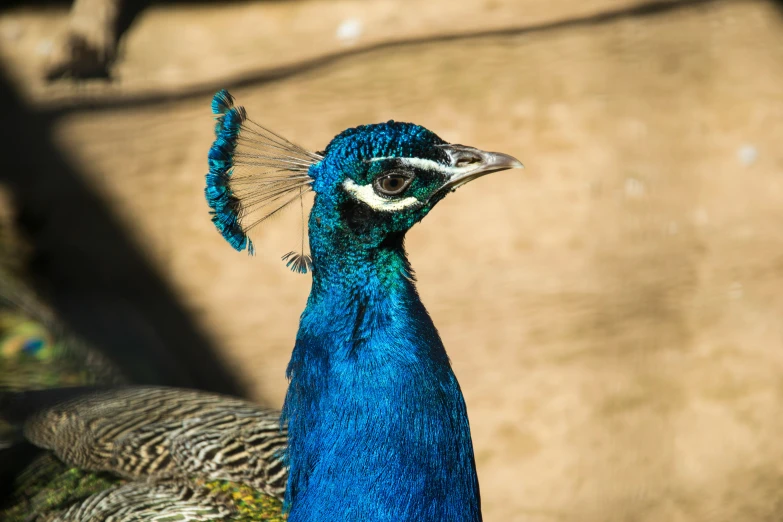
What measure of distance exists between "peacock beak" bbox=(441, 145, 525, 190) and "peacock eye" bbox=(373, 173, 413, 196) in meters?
0.08

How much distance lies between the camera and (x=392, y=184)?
153 centimetres

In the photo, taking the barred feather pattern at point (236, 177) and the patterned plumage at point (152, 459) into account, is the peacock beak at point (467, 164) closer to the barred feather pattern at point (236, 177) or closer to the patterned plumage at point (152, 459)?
the barred feather pattern at point (236, 177)

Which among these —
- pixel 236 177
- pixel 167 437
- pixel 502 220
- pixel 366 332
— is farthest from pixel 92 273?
pixel 366 332

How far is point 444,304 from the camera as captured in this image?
10.2 ft

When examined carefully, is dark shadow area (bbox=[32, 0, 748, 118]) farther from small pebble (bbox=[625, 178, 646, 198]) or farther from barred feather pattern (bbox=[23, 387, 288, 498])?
barred feather pattern (bbox=[23, 387, 288, 498])

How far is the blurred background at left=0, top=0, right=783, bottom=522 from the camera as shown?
8.98 feet

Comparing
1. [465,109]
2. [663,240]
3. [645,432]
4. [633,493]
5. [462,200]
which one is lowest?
[633,493]

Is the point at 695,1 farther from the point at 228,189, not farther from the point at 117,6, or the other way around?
the point at 228,189

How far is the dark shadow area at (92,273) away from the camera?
2.98m

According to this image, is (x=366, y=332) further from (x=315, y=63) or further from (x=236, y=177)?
(x=315, y=63)

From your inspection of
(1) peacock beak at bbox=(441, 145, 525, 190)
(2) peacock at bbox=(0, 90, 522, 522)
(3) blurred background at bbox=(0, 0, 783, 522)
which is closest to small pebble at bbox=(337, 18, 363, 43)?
(3) blurred background at bbox=(0, 0, 783, 522)

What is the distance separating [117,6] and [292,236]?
1424 millimetres

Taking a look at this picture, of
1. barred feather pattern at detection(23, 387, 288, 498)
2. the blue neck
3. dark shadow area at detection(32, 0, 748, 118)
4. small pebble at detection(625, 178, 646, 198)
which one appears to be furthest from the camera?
dark shadow area at detection(32, 0, 748, 118)

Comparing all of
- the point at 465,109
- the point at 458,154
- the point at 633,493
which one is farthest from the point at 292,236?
the point at 458,154
